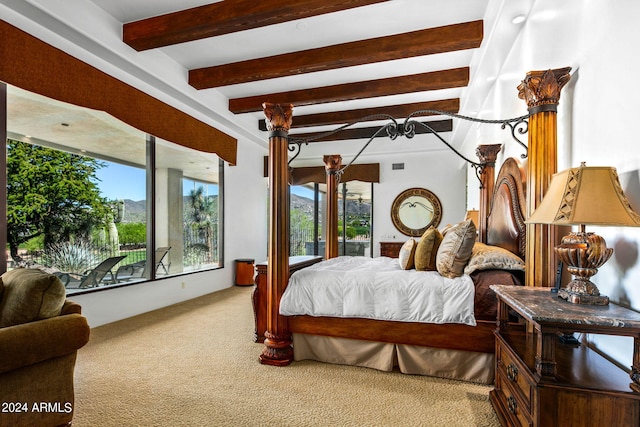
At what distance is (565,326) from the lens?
4.21 ft

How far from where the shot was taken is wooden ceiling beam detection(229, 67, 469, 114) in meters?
4.35

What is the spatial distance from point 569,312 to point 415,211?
583 cm

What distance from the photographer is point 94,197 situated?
396 cm

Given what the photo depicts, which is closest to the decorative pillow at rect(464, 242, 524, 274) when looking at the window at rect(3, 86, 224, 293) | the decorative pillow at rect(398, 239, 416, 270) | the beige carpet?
the decorative pillow at rect(398, 239, 416, 270)

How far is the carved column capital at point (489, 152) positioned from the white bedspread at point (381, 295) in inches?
75.6

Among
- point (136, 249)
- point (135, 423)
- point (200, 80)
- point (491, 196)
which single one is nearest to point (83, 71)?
point (200, 80)

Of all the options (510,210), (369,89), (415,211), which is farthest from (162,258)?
(415,211)

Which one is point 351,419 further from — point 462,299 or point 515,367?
point 462,299

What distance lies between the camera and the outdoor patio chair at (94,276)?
3.63 metres

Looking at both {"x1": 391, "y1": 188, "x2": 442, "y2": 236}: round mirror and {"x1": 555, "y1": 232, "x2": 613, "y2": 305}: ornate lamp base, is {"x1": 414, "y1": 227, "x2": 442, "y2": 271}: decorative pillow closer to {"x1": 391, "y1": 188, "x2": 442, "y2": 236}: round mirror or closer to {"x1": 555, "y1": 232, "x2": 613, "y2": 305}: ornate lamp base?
{"x1": 555, "y1": 232, "x2": 613, "y2": 305}: ornate lamp base

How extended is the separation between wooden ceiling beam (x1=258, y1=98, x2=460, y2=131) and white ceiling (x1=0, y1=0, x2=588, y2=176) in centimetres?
23

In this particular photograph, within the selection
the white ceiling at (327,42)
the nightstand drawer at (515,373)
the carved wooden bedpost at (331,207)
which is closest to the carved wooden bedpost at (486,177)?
the white ceiling at (327,42)

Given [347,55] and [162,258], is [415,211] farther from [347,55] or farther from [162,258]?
[162,258]

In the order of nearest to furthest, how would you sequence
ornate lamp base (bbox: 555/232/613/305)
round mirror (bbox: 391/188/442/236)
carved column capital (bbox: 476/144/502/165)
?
ornate lamp base (bbox: 555/232/613/305) → carved column capital (bbox: 476/144/502/165) → round mirror (bbox: 391/188/442/236)
